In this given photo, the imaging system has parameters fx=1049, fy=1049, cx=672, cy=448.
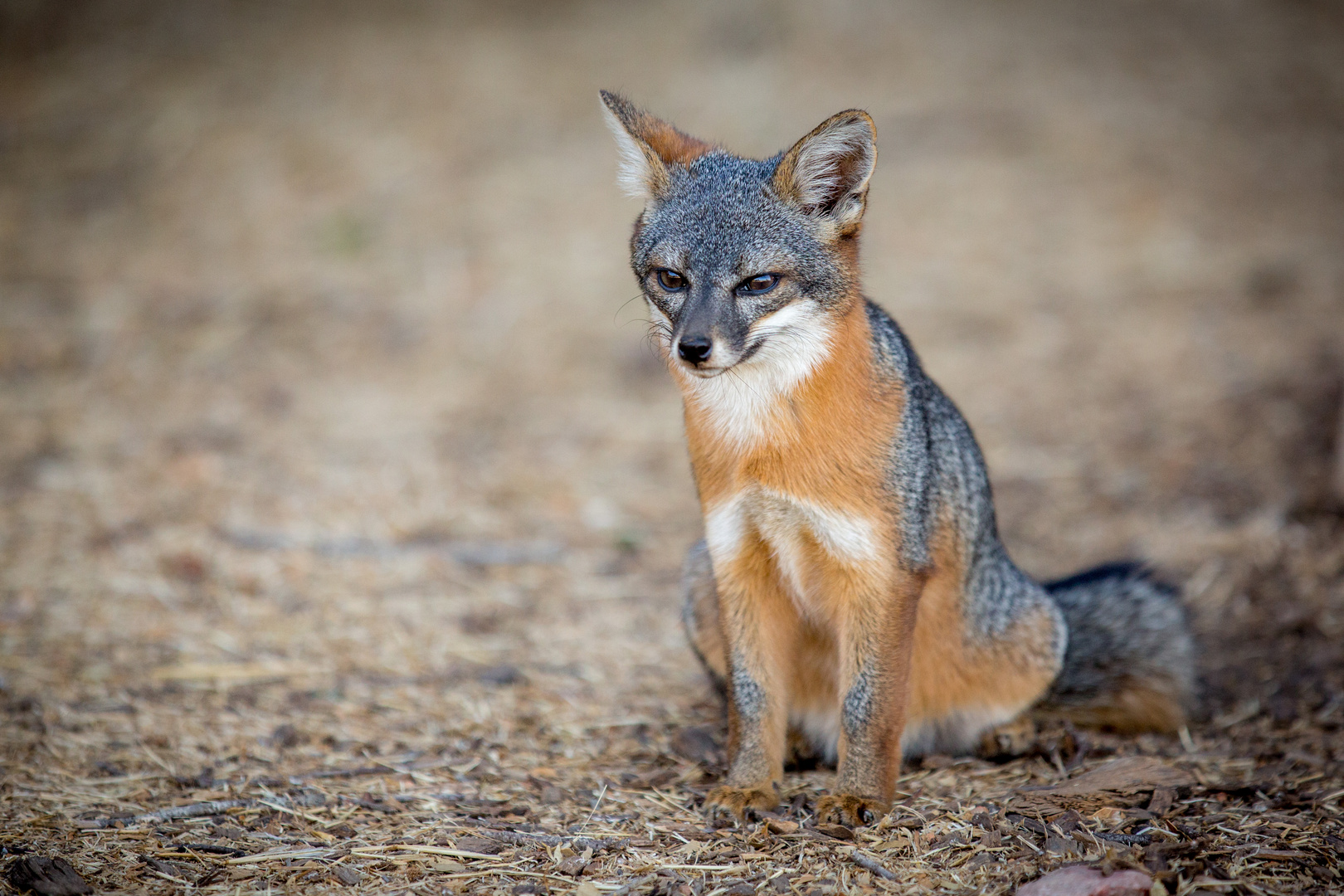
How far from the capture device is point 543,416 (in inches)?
312

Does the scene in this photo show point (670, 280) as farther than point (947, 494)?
No

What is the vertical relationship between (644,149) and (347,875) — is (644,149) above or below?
above

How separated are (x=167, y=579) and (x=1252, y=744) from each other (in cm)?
525

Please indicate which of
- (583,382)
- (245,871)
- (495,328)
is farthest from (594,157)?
(245,871)

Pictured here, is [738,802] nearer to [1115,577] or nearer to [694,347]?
[694,347]

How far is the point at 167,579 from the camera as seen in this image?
18.6 feet

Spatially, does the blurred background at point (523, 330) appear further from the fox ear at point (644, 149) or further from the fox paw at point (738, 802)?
the fox ear at point (644, 149)

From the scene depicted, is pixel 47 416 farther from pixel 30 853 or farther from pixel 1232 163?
pixel 1232 163

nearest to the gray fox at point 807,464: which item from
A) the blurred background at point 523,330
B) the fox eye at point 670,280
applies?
the fox eye at point 670,280

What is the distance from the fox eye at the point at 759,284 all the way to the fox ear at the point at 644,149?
576mm

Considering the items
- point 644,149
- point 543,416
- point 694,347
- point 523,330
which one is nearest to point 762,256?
point 694,347

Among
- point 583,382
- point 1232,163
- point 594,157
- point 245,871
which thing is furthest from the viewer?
point 594,157

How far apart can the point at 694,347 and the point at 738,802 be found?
1541 millimetres

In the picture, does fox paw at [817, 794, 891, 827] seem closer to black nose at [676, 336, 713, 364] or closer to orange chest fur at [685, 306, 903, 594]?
orange chest fur at [685, 306, 903, 594]
